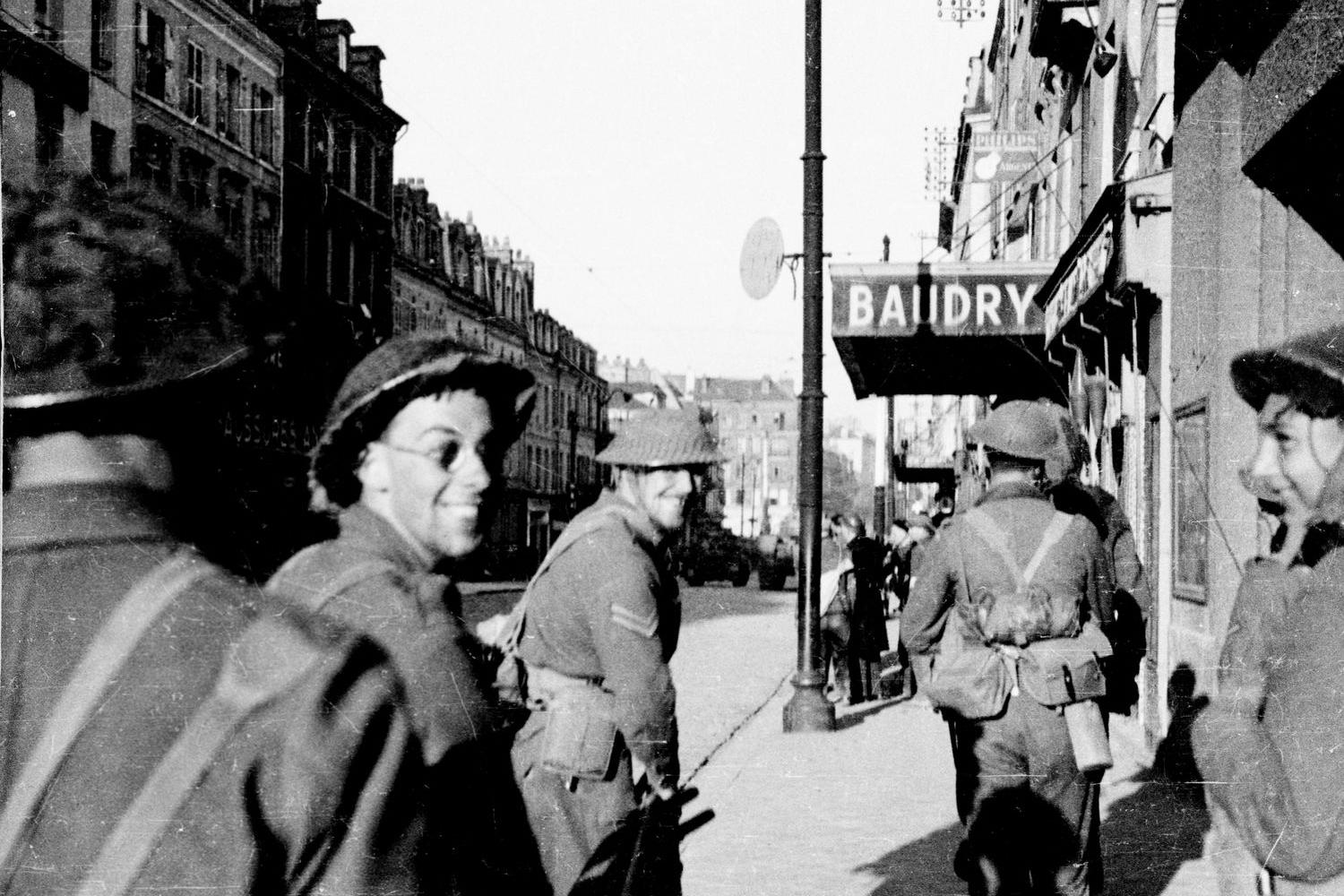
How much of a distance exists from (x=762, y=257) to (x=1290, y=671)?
28.4ft

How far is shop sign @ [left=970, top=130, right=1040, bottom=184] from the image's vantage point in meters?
16.6

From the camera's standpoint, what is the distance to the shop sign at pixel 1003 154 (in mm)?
16578

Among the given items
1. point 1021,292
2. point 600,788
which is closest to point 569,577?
point 600,788

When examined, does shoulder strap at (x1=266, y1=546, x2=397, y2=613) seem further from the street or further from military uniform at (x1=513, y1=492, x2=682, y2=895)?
military uniform at (x1=513, y1=492, x2=682, y2=895)

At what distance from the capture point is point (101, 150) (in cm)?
249

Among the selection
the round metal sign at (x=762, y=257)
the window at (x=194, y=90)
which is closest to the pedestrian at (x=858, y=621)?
the round metal sign at (x=762, y=257)

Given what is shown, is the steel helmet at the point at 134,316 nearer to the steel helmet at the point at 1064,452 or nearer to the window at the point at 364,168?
the window at the point at 364,168

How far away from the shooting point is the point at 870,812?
7.16 metres

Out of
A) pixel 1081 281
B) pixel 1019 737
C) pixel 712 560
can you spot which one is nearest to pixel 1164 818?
pixel 1019 737

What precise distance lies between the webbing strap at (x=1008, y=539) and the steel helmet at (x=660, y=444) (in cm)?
111

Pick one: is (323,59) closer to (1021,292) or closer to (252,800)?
(252,800)

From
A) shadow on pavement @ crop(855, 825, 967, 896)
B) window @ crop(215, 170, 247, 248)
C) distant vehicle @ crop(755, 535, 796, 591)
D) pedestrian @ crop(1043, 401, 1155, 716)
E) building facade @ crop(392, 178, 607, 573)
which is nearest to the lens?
window @ crop(215, 170, 247, 248)

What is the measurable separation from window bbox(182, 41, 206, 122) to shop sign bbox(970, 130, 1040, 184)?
14252 millimetres

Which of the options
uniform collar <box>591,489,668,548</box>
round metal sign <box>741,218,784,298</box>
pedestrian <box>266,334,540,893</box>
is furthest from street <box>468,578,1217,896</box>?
round metal sign <box>741,218,784,298</box>
